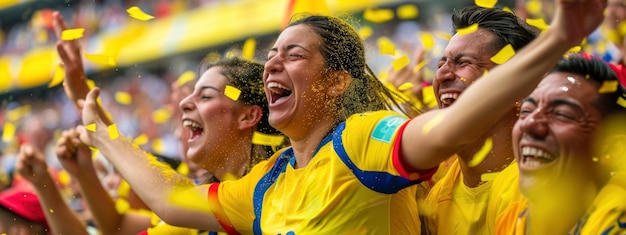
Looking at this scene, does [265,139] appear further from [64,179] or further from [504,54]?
[64,179]

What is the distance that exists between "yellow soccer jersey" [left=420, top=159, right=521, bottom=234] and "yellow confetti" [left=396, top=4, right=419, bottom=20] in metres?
3.32

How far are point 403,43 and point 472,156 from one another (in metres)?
3.19

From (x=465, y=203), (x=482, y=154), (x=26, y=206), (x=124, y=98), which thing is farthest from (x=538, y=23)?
(x=124, y=98)

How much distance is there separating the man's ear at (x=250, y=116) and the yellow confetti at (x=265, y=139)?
0.04 m

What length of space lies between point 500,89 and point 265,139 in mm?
1557

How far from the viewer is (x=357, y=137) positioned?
246 centimetres

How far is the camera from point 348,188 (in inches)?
98.2

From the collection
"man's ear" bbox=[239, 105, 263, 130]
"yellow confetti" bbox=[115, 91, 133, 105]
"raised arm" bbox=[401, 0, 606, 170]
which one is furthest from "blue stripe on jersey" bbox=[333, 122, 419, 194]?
"yellow confetti" bbox=[115, 91, 133, 105]

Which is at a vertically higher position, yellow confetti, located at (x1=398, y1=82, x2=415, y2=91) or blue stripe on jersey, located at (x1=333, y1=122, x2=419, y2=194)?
blue stripe on jersey, located at (x1=333, y1=122, x2=419, y2=194)

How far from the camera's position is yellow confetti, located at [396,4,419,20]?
6.23 metres

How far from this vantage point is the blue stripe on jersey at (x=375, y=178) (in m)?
2.37

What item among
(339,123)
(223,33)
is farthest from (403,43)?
(339,123)

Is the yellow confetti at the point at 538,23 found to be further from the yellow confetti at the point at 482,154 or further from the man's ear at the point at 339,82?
the man's ear at the point at 339,82

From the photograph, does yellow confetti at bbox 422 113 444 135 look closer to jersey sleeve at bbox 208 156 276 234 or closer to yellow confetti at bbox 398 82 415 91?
jersey sleeve at bbox 208 156 276 234
